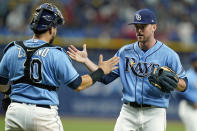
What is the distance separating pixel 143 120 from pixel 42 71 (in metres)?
1.89

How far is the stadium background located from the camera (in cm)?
1516

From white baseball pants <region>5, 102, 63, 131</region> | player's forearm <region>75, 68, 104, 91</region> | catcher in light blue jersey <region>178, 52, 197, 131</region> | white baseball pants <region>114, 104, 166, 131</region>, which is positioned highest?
player's forearm <region>75, 68, 104, 91</region>

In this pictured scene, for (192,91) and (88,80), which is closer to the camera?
(88,80)

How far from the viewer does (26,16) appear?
16266 mm

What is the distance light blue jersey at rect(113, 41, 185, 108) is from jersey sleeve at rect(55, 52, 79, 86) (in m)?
1.40

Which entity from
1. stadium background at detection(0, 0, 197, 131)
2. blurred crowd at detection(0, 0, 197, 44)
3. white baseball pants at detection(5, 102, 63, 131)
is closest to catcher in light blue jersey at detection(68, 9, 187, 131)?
white baseball pants at detection(5, 102, 63, 131)

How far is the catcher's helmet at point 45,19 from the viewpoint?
561 cm

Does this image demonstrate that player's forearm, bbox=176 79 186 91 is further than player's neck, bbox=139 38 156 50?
No

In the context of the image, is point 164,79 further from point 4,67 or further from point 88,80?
point 4,67

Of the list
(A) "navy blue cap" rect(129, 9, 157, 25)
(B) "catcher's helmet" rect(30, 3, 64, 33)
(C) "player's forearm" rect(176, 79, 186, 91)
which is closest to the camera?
(B) "catcher's helmet" rect(30, 3, 64, 33)

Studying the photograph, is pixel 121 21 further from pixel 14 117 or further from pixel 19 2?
pixel 14 117

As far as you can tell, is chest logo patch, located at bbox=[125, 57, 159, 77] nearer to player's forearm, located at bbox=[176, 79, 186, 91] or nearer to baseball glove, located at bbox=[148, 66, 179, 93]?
baseball glove, located at bbox=[148, 66, 179, 93]

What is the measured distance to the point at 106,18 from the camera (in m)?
16.7

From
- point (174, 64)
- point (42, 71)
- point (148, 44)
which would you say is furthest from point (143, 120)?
point (42, 71)
